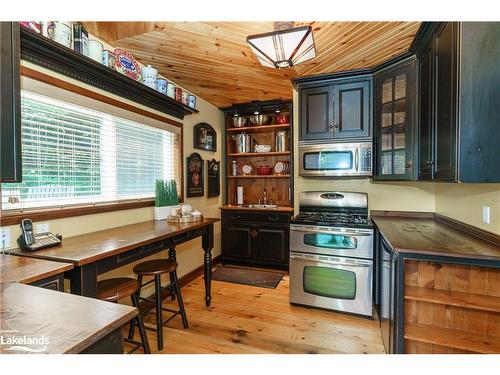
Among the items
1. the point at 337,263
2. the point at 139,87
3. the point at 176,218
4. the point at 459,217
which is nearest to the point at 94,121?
the point at 139,87

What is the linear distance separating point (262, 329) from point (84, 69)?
8.50ft

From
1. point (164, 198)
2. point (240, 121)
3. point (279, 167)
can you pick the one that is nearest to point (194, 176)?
point (164, 198)

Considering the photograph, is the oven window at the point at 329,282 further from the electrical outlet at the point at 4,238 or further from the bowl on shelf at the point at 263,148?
the electrical outlet at the point at 4,238

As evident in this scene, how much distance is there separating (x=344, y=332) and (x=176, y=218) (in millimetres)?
1882

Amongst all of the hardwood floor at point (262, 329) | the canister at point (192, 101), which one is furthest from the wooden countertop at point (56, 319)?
the canister at point (192, 101)

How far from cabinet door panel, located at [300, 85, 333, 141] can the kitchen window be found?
1.64m

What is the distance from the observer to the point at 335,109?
286 centimetres

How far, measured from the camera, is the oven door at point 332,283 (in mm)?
2447

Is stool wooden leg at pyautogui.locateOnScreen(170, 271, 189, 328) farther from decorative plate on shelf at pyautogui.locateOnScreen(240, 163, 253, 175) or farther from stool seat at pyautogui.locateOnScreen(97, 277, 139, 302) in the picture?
decorative plate on shelf at pyautogui.locateOnScreen(240, 163, 253, 175)

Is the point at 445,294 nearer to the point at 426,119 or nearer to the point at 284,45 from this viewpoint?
the point at 426,119

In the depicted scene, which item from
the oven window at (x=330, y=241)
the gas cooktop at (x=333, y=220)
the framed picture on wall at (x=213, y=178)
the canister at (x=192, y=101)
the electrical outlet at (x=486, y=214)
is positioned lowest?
the oven window at (x=330, y=241)

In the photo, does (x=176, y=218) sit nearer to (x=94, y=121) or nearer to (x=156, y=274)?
(x=156, y=274)

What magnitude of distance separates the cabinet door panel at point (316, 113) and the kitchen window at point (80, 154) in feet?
5.37

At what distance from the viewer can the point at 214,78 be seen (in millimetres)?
3035
